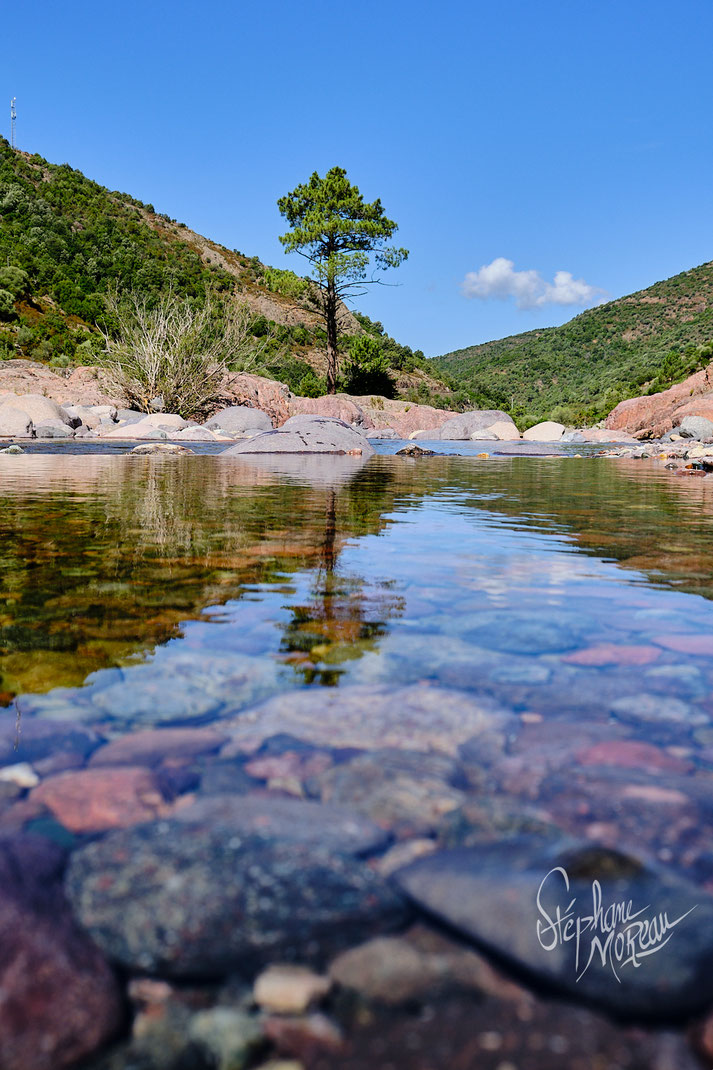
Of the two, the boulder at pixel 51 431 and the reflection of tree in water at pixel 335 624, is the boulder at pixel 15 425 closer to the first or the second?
the boulder at pixel 51 431

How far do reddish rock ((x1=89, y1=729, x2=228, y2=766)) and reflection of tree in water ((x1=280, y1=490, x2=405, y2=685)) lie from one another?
1.32 feet

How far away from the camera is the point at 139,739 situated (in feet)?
4.80

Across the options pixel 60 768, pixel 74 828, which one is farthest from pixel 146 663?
→ pixel 74 828

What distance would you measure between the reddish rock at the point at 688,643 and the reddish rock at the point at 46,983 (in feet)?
6.01

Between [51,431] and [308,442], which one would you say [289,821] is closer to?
[308,442]

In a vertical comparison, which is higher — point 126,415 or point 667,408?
point 667,408

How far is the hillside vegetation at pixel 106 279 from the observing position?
35.9 metres

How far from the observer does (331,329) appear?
104ft

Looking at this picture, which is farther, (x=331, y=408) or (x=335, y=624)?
(x=331, y=408)

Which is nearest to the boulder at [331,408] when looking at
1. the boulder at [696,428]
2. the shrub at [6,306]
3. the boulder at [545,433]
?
the boulder at [545,433]

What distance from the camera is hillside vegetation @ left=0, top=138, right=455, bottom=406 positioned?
35.9 m

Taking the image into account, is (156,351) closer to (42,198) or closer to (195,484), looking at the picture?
(195,484)

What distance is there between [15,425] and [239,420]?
23.2ft

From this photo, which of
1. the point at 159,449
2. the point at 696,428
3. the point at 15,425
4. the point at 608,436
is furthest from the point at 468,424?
the point at 15,425
